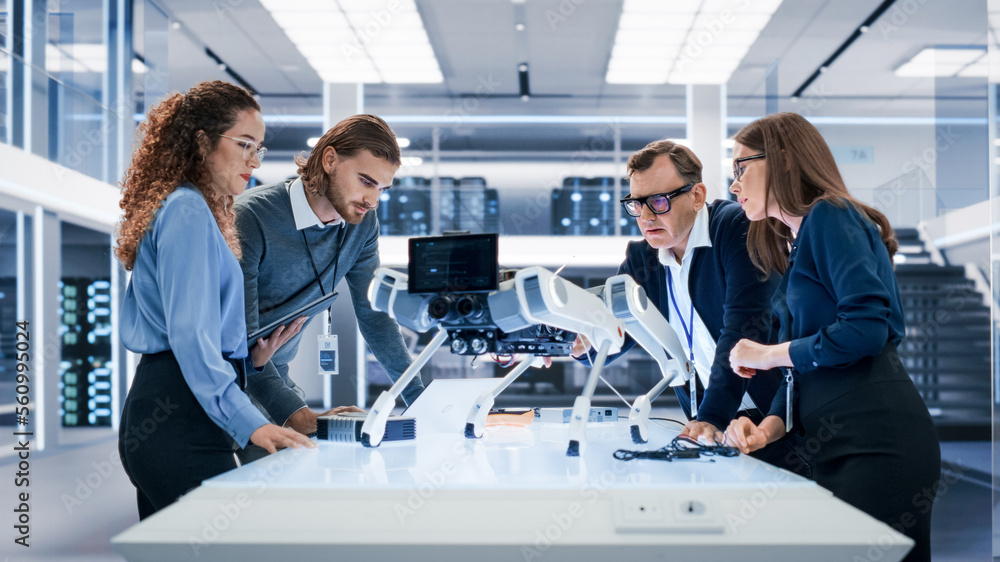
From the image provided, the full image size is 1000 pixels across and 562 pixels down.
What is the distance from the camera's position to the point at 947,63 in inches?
315

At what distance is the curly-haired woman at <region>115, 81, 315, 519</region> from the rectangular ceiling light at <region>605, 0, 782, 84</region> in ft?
18.2

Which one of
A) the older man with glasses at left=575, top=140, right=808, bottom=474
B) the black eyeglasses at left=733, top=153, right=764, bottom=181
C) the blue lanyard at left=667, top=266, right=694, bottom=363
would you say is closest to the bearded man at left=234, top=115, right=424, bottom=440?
the older man with glasses at left=575, top=140, right=808, bottom=474

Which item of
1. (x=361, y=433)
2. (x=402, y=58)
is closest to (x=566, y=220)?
(x=402, y=58)

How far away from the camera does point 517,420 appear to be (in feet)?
5.78

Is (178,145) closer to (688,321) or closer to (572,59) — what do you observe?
(688,321)

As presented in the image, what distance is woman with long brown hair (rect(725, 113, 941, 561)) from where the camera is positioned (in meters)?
1.20

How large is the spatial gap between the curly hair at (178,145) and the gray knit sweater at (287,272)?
36 centimetres

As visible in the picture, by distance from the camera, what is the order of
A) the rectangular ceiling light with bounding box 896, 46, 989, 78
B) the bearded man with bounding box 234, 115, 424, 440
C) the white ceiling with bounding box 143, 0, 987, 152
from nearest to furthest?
the bearded man with bounding box 234, 115, 424, 440, the white ceiling with bounding box 143, 0, 987, 152, the rectangular ceiling light with bounding box 896, 46, 989, 78

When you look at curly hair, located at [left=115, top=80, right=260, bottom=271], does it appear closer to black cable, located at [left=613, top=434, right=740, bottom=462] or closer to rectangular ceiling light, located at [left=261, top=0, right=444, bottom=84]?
black cable, located at [left=613, top=434, right=740, bottom=462]

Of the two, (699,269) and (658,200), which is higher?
(658,200)

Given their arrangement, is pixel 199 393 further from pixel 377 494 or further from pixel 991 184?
pixel 991 184

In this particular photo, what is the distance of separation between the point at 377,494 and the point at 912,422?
3.15ft

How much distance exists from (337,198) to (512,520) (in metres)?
1.22

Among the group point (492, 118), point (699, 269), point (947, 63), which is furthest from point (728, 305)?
point (947, 63)
